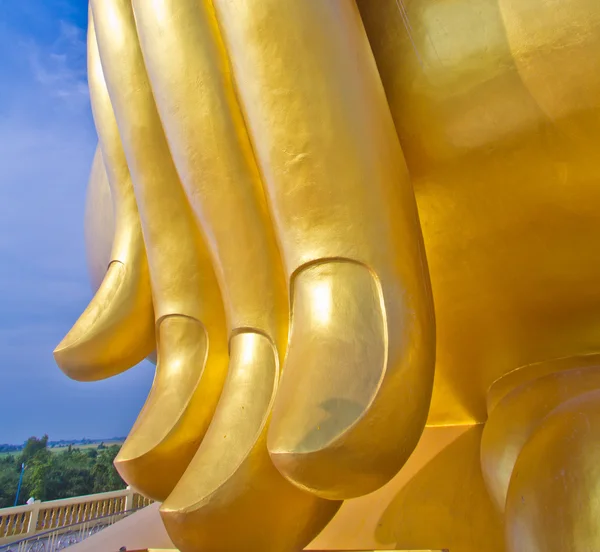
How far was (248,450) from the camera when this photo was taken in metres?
0.75

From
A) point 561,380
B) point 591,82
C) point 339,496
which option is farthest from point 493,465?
point 591,82

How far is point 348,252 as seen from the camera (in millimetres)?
683

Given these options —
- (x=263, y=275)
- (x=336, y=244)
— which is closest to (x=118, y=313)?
(x=263, y=275)

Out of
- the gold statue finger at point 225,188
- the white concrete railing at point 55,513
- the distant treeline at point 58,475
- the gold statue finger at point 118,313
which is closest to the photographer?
the gold statue finger at point 225,188

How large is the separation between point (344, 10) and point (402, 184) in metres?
0.26

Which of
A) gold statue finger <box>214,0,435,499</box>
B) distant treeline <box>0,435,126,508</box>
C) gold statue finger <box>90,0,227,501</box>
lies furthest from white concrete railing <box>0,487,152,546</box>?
gold statue finger <box>214,0,435,499</box>

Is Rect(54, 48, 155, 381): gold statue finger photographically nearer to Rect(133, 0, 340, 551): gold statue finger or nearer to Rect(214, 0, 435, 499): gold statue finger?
Rect(133, 0, 340, 551): gold statue finger

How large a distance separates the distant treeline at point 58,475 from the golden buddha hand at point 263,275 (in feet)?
19.6

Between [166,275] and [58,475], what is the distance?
23.9 ft

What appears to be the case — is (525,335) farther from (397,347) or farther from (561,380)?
(397,347)

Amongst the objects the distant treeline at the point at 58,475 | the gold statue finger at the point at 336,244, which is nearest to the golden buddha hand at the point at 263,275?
the gold statue finger at the point at 336,244

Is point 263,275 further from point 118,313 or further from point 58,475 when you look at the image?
point 58,475

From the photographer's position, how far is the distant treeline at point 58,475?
22.8 ft

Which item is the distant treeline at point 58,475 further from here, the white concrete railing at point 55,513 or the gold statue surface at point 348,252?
the gold statue surface at point 348,252
